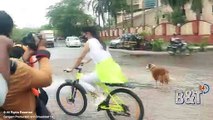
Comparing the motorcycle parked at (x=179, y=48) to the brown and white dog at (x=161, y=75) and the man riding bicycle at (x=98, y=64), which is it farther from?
the man riding bicycle at (x=98, y=64)

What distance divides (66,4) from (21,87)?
81.1m

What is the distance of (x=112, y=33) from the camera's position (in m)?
57.1

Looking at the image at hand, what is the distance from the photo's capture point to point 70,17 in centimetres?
7875

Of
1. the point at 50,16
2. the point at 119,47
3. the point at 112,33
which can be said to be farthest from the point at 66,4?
the point at 119,47

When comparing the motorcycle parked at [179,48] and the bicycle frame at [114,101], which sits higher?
the bicycle frame at [114,101]

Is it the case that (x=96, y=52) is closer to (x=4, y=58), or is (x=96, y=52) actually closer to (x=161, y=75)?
(x=4, y=58)

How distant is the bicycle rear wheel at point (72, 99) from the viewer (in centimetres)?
664

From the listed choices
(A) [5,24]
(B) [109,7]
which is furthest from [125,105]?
(B) [109,7]

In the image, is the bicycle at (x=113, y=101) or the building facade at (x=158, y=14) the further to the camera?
the building facade at (x=158, y=14)

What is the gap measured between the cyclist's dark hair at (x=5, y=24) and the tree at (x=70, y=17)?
7478 cm

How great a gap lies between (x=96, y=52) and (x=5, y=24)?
3.72m

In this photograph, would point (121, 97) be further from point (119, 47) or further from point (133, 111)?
point (119, 47)

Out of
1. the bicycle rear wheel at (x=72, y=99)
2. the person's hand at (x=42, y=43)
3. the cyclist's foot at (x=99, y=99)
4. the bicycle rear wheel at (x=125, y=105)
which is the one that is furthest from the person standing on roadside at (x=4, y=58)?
the bicycle rear wheel at (x=72, y=99)

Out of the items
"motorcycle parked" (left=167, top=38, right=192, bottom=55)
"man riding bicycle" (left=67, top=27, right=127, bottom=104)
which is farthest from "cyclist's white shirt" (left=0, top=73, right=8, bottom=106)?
"motorcycle parked" (left=167, top=38, right=192, bottom=55)
